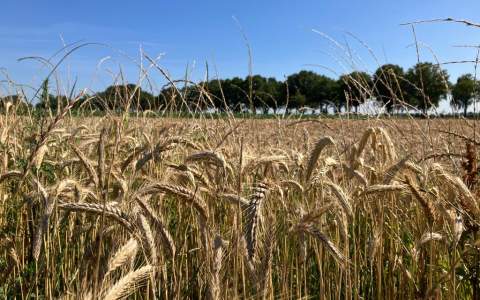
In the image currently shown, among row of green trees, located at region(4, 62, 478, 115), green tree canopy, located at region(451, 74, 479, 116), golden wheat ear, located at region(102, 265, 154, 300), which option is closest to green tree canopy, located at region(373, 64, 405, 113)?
row of green trees, located at region(4, 62, 478, 115)

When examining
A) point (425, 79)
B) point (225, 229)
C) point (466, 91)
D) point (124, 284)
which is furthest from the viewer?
point (425, 79)

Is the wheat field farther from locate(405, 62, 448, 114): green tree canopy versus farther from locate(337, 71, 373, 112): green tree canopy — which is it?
locate(337, 71, 373, 112): green tree canopy

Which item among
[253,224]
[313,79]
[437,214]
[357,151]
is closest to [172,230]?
[357,151]

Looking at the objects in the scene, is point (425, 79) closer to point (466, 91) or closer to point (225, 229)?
point (466, 91)

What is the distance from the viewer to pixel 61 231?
2.65m

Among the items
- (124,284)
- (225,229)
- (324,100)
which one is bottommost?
(225,229)

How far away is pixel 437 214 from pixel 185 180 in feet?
3.85

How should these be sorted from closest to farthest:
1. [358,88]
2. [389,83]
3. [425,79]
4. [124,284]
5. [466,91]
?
[124,284]
[358,88]
[389,83]
[466,91]
[425,79]

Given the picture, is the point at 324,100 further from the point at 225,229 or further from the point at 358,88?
the point at 225,229

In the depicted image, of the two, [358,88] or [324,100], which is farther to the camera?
[324,100]

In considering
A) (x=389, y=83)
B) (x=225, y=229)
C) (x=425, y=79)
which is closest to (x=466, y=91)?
(x=425, y=79)

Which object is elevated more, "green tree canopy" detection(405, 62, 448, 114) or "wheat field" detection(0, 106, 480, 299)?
"green tree canopy" detection(405, 62, 448, 114)

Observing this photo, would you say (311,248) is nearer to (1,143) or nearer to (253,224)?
(253,224)

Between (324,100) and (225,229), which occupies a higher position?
(324,100)
